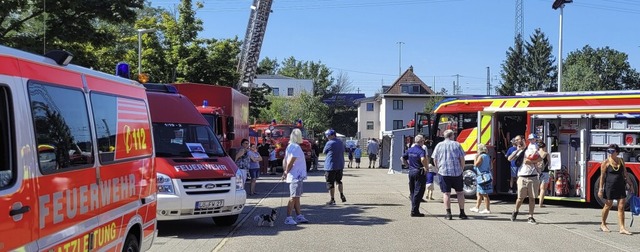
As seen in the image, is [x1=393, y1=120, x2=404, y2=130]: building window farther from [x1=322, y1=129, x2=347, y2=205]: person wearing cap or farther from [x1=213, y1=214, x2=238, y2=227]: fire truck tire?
[x1=213, y1=214, x2=238, y2=227]: fire truck tire

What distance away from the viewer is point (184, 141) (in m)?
11.7

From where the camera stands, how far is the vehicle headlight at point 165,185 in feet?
33.7

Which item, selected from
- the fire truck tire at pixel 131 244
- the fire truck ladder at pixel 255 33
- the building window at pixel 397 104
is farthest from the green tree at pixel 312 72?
the fire truck tire at pixel 131 244

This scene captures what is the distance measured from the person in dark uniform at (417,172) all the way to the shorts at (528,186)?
2020 millimetres

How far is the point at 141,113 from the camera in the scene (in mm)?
7176

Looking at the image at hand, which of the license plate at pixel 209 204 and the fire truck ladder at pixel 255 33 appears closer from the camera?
the license plate at pixel 209 204

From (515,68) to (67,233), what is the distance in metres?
75.3

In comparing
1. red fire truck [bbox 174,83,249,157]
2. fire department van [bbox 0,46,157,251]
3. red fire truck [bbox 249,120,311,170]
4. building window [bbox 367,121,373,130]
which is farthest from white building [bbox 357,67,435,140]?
fire department van [bbox 0,46,157,251]

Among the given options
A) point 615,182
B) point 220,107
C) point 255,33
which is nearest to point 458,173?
point 615,182

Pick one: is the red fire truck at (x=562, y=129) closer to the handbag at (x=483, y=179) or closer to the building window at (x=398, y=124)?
the handbag at (x=483, y=179)

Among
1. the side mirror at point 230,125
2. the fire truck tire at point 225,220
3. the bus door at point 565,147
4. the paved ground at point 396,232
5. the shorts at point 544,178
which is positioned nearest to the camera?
the paved ground at point 396,232

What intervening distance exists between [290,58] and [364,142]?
2240 inches

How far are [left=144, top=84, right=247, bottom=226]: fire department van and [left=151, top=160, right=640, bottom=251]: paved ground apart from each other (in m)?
0.45

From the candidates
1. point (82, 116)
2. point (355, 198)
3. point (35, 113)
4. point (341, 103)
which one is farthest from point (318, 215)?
point (341, 103)
